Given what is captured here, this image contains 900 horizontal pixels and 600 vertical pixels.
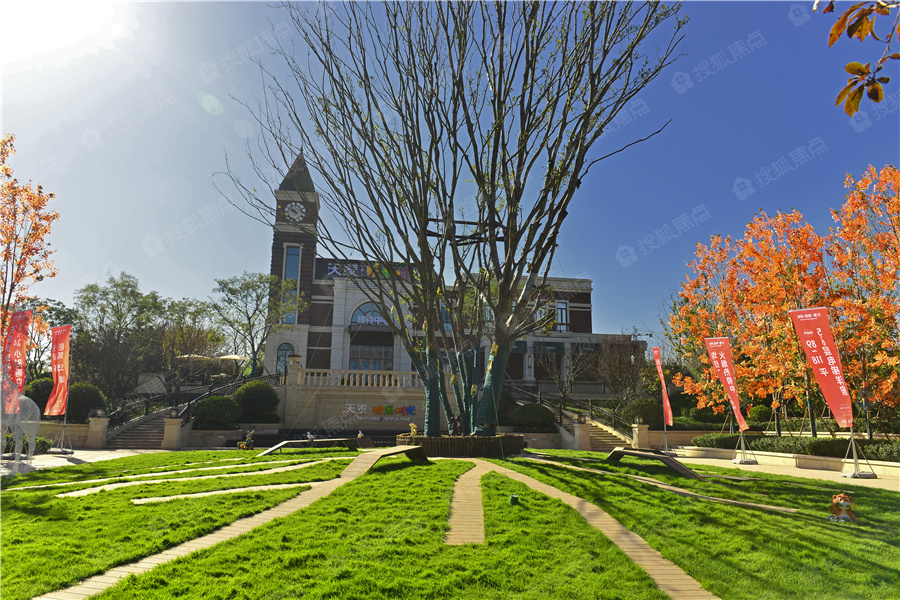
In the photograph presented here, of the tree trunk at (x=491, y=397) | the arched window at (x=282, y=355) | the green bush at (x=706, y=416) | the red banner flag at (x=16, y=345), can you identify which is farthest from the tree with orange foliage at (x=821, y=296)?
the arched window at (x=282, y=355)

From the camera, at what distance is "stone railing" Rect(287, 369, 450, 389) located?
25.3 meters

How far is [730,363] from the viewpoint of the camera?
1747 cm

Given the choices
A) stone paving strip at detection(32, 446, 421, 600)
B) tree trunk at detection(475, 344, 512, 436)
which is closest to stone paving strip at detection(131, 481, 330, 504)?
stone paving strip at detection(32, 446, 421, 600)

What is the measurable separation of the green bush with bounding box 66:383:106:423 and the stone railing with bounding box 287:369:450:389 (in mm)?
8009

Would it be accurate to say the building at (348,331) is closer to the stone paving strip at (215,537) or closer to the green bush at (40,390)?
the green bush at (40,390)

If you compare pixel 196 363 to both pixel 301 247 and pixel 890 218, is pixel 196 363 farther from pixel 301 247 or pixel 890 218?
pixel 890 218

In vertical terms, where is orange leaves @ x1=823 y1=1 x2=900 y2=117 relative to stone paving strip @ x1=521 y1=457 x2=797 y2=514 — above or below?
above

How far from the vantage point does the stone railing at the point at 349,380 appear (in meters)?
25.3

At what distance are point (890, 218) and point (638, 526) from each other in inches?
563

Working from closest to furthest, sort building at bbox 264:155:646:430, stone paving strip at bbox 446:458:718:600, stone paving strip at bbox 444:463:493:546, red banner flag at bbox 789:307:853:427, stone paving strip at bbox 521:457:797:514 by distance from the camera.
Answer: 1. stone paving strip at bbox 446:458:718:600
2. stone paving strip at bbox 444:463:493:546
3. stone paving strip at bbox 521:457:797:514
4. red banner flag at bbox 789:307:853:427
5. building at bbox 264:155:646:430

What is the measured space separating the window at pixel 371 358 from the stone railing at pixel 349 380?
12568 millimetres

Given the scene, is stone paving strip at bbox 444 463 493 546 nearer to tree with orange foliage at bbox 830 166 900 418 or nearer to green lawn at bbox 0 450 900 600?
green lawn at bbox 0 450 900 600

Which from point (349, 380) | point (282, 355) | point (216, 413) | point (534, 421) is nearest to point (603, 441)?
point (534, 421)

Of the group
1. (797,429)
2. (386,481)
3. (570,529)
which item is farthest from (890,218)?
(386,481)
